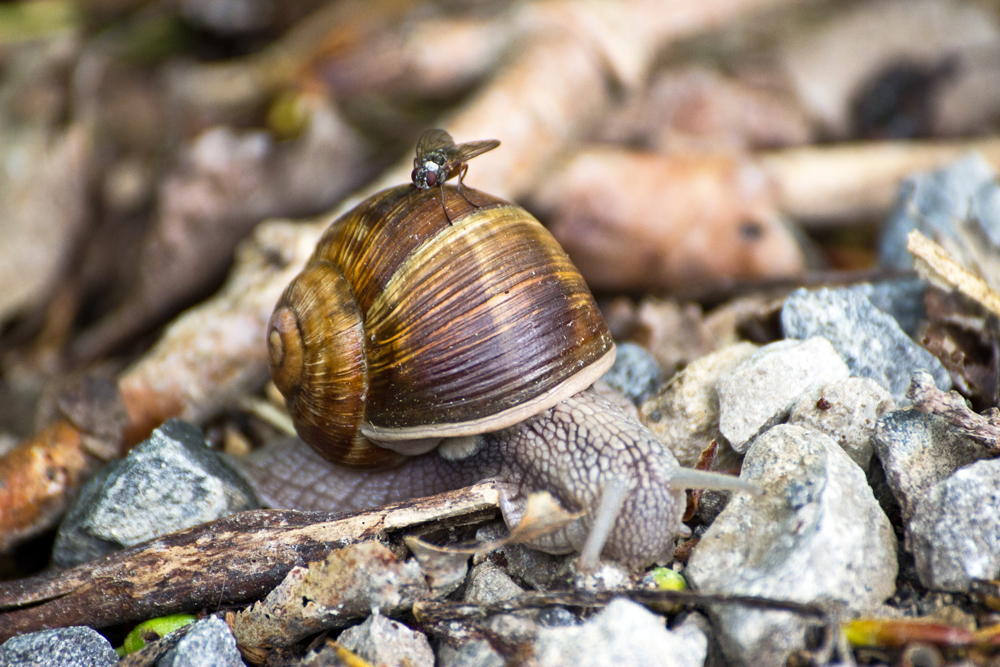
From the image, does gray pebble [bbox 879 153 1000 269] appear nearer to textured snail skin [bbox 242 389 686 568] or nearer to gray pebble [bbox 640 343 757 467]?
gray pebble [bbox 640 343 757 467]

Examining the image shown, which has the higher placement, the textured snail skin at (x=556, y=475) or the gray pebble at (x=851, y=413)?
the gray pebble at (x=851, y=413)

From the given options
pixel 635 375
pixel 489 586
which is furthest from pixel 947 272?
pixel 489 586

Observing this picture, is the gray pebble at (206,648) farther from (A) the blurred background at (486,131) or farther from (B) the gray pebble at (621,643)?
(A) the blurred background at (486,131)

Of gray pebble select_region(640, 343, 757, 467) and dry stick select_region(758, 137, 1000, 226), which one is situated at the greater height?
dry stick select_region(758, 137, 1000, 226)

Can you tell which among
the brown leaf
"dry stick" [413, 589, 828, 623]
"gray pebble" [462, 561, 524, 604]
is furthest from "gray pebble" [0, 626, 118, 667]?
the brown leaf

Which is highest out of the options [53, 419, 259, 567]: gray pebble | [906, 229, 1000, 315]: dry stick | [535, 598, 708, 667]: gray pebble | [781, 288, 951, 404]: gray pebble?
[906, 229, 1000, 315]: dry stick

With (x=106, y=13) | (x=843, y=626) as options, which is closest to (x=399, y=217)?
A: (x=843, y=626)

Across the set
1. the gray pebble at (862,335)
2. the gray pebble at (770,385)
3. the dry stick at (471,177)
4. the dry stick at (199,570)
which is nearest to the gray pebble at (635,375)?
the gray pebble at (770,385)
